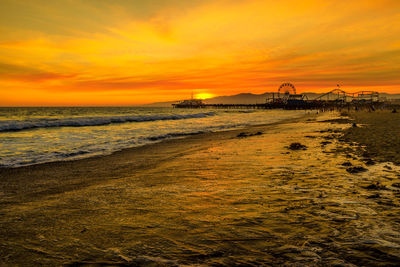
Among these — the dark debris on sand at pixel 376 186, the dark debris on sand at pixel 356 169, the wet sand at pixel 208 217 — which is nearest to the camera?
the wet sand at pixel 208 217

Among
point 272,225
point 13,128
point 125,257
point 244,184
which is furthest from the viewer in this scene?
point 13,128

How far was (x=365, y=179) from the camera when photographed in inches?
247

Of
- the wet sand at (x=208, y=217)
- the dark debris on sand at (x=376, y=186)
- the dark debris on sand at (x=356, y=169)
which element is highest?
the dark debris on sand at (x=356, y=169)

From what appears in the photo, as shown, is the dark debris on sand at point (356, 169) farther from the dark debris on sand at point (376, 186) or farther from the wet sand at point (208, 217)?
the dark debris on sand at point (376, 186)

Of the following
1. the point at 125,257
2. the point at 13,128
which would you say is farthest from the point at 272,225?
the point at 13,128

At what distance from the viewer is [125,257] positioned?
3.15 meters

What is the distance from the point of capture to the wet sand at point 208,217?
124 inches

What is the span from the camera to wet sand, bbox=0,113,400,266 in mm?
3152

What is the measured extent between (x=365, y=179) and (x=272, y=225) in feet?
12.6

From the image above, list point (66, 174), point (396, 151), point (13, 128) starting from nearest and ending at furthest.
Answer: point (66, 174)
point (396, 151)
point (13, 128)

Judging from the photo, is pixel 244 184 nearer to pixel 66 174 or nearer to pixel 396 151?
pixel 66 174

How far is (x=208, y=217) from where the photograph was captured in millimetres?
4281

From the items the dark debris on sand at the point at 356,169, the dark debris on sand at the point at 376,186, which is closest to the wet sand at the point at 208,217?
the dark debris on sand at the point at 376,186

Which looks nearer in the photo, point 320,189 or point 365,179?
point 320,189
